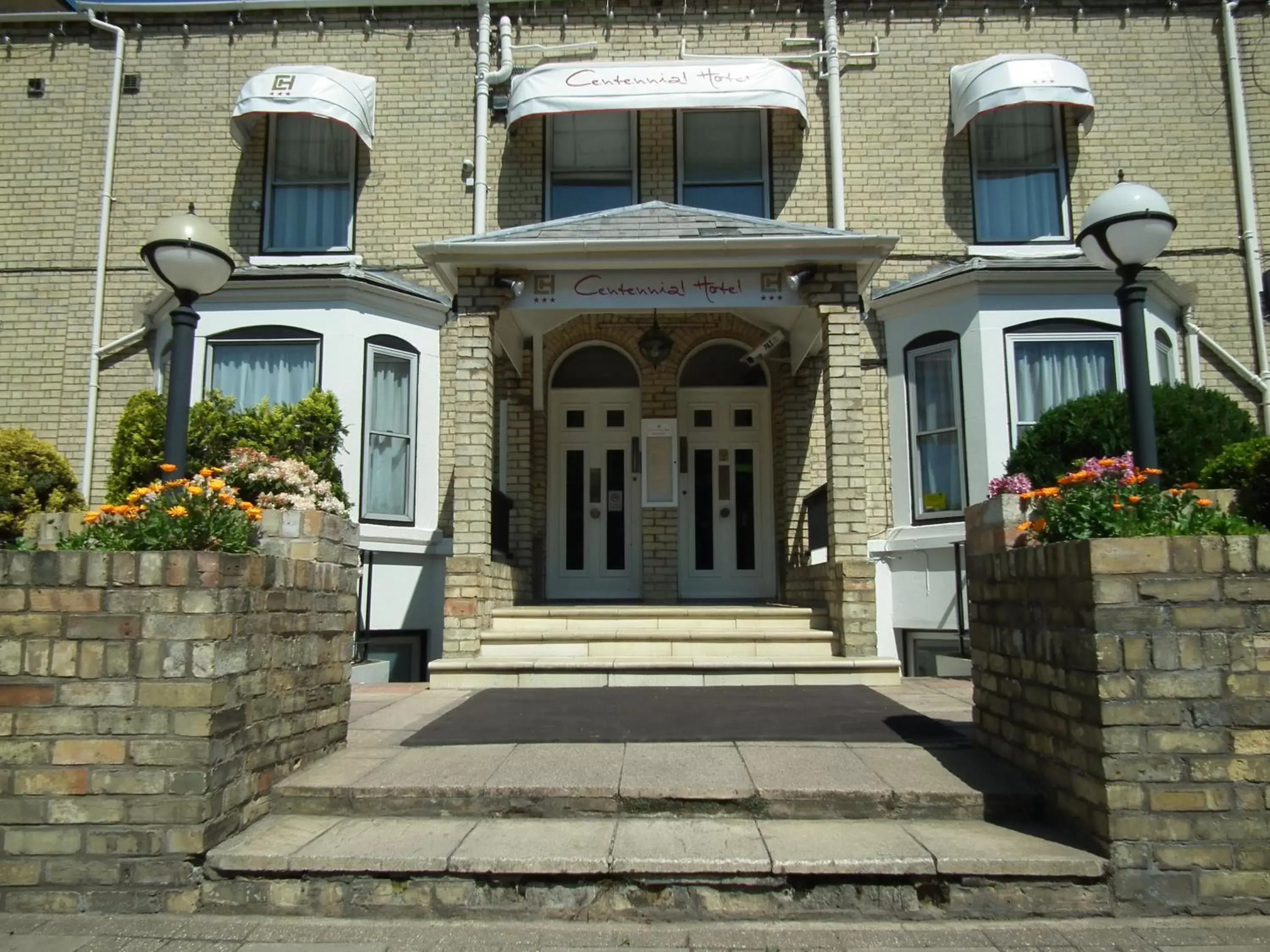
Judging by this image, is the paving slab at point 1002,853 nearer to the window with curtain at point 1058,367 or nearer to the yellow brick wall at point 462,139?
the window with curtain at point 1058,367

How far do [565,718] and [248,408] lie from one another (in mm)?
5445

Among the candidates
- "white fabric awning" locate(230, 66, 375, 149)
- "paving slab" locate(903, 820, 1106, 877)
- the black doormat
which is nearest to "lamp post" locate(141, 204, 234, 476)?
the black doormat

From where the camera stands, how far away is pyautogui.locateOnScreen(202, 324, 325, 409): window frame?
963cm

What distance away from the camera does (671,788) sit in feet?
13.5

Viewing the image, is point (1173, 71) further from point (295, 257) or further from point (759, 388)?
point (295, 257)

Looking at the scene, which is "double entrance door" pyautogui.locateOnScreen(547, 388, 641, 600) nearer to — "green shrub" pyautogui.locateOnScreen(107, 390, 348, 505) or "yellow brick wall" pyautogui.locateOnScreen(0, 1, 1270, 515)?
"yellow brick wall" pyautogui.locateOnScreen(0, 1, 1270, 515)

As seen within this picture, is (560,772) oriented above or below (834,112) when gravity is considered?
below

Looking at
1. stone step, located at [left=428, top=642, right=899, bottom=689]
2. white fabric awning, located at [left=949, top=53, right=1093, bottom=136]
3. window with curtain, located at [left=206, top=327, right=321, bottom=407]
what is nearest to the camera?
stone step, located at [left=428, top=642, right=899, bottom=689]

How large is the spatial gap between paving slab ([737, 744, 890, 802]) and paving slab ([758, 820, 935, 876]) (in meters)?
0.12

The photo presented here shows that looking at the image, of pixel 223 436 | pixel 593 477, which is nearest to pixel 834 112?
pixel 593 477

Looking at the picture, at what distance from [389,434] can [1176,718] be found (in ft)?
27.0

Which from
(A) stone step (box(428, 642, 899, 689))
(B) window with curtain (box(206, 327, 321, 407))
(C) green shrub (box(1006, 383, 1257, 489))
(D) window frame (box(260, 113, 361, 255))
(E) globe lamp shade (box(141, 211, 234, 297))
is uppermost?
(D) window frame (box(260, 113, 361, 255))

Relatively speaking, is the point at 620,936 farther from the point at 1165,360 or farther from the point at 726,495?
the point at 1165,360

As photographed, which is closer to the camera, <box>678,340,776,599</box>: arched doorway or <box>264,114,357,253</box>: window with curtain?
<box>678,340,776,599</box>: arched doorway
